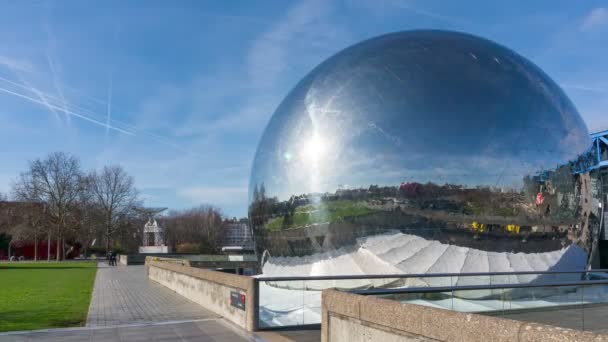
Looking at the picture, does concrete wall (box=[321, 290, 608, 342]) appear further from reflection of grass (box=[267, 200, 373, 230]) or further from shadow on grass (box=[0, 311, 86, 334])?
shadow on grass (box=[0, 311, 86, 334])

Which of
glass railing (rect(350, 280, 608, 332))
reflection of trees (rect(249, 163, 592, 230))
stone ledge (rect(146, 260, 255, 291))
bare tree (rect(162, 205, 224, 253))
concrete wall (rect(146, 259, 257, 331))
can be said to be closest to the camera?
glass railing (rect(350, 280, 608, 332))

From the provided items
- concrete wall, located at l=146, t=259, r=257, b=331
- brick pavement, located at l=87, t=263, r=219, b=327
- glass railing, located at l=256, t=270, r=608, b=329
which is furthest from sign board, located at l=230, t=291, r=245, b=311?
brick pavement, located at l=87, t=263, r=219, b=327

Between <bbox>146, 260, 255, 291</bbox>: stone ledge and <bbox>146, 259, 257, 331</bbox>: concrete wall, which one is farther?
<bbox>146, 260, 255, 291</bbox>: stone ledge

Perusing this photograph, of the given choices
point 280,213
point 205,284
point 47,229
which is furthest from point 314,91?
point 47,229

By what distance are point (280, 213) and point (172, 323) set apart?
411 cm

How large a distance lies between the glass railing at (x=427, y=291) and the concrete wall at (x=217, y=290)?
221 millimetres

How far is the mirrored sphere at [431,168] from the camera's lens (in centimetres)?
1227

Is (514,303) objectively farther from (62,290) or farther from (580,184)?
(62,290)

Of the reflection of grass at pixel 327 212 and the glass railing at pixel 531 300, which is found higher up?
the reflection of grass at pixel 327 212

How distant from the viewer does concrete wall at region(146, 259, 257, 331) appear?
35.4ft

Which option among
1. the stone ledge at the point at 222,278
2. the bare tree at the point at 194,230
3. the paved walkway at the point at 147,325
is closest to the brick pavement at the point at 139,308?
the paved walkway at the point at 147,325

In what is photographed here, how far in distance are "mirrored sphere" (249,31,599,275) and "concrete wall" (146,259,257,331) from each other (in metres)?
2.03

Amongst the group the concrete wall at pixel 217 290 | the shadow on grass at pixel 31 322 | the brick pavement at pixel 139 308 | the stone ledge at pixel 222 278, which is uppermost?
the stone ledge at pixel 222 278

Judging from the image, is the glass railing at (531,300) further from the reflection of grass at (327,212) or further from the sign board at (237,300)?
the reflection of grass at (327,212)
